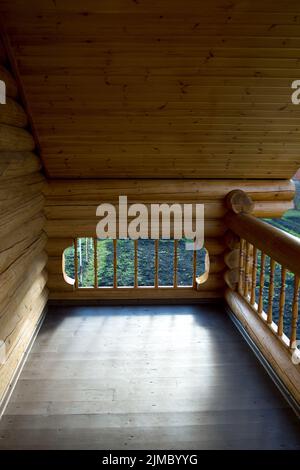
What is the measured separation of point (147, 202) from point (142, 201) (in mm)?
62

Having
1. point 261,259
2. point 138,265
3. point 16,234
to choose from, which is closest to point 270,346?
point 261,259

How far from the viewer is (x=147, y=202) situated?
472 centimetres

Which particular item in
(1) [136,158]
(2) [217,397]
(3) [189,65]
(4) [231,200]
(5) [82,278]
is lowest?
(5) [82,278]

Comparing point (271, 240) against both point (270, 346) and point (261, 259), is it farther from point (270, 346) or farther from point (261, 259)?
point (270, 346)

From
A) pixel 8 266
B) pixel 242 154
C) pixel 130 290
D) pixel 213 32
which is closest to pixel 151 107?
pixel 213 32

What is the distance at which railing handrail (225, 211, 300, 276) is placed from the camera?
2.82 m

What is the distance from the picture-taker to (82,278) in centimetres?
832

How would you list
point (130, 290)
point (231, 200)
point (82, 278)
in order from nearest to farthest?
point (231, 200), point (130, 290), point (82, 278)

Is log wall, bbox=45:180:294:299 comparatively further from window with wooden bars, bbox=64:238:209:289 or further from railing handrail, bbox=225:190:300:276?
window with wooden bars, bbox=64:238:209:289

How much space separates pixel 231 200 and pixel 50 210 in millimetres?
2131

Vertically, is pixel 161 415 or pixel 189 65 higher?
pixel 189 65

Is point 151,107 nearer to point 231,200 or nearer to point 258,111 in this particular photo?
point 258,111

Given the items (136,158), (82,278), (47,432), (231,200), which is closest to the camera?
(47,432)

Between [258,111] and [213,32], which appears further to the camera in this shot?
[258,111]
